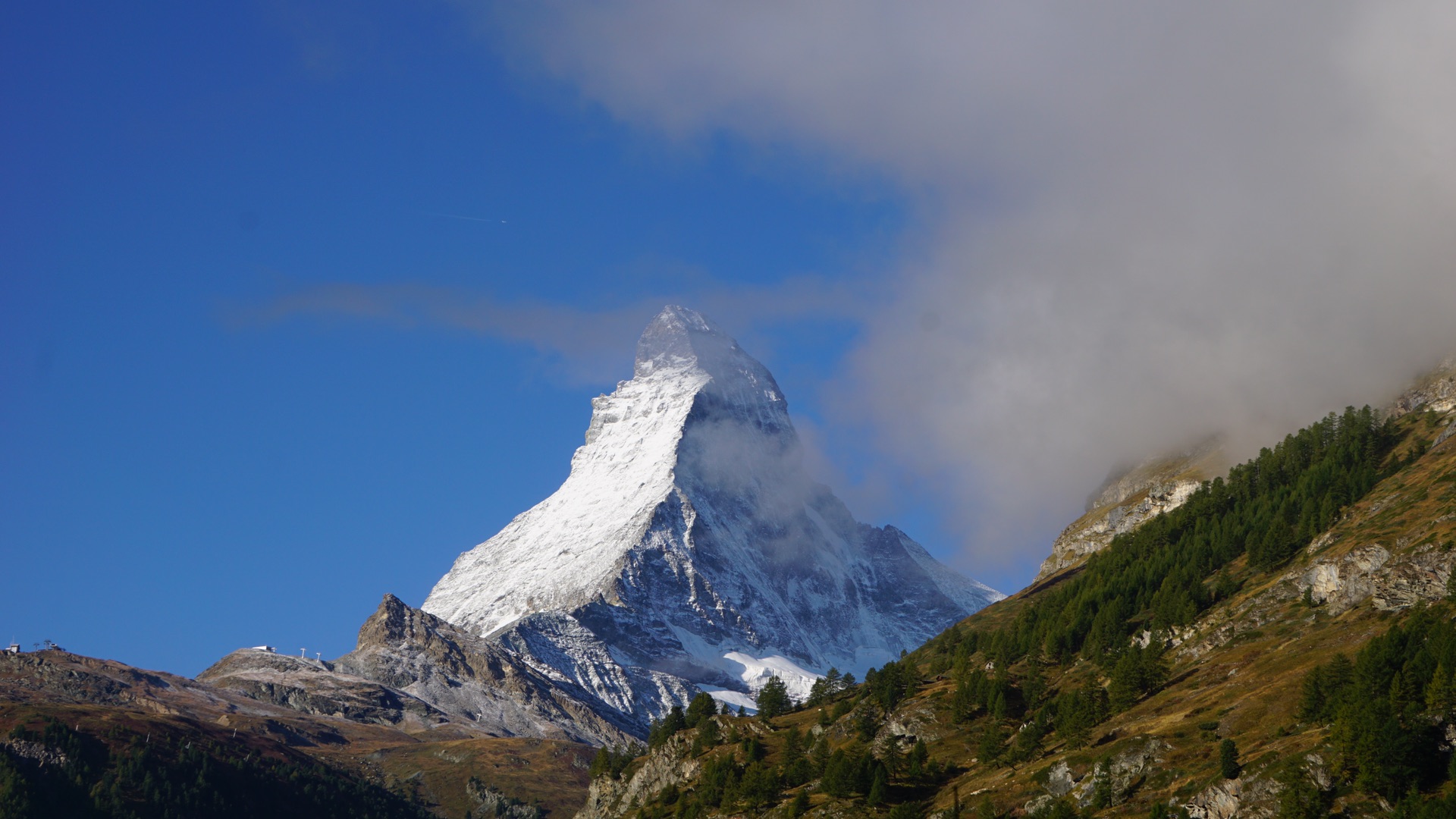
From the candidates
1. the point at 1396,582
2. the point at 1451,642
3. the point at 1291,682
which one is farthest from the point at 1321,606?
the point at 1451,642

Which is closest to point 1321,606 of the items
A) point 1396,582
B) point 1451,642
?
point 1396,582

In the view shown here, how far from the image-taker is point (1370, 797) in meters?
138

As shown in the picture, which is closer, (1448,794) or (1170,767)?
(1448,794)

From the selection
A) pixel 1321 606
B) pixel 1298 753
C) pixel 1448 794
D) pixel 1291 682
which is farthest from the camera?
pixel 1321 606

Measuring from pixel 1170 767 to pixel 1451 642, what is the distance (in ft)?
107

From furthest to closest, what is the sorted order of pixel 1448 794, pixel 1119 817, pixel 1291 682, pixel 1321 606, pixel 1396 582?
pixel 1321 606 → pixel 1396 582 → pixel 1291 682 → pixel 1119 817 → pixel 1448 794

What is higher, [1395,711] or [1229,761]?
[1395,711]

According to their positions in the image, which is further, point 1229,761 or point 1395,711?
point 1229,761

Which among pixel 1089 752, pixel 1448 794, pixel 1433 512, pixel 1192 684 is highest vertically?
pixel 1433 512

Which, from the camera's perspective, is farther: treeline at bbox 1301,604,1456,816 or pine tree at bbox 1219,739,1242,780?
pine tree at bbox 1219,739,1242,780

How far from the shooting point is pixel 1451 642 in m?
153

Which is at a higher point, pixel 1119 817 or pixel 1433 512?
pixel 1433 512

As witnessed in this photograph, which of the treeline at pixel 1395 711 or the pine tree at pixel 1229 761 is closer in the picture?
the treeline at pixel 1395 711

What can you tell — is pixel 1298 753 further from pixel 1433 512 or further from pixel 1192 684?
pixel 1433 512
